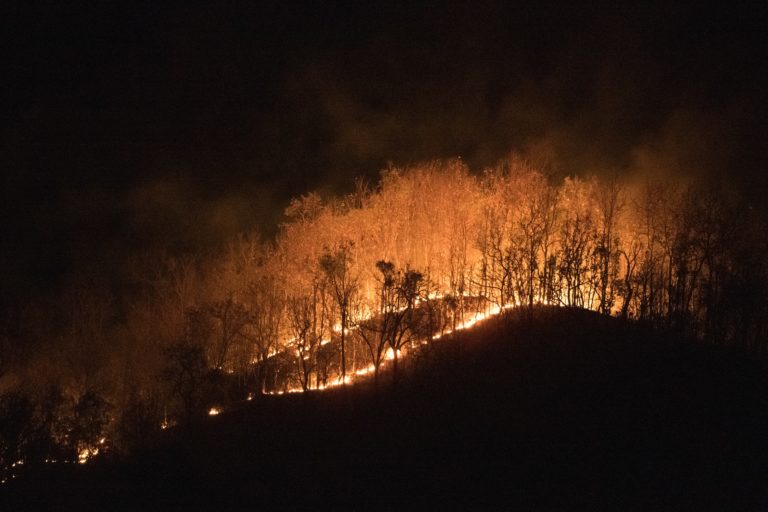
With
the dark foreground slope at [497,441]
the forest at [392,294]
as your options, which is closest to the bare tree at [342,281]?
the forest at [392,294]

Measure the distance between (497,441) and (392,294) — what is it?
1024 centimetres

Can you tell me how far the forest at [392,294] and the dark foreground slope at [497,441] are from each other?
2.96 m

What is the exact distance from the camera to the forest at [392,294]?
28.7 metres

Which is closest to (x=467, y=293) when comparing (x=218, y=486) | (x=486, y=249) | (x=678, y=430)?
(x=486, y=249)

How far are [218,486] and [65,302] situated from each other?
3239 cm

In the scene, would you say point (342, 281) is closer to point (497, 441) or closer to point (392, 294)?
point (392, 294)

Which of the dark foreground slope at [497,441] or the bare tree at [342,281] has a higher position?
the bare tree at [342,281]

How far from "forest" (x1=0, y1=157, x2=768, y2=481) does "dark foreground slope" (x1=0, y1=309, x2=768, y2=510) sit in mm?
2964

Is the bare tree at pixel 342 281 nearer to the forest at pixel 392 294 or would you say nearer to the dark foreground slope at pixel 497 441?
the forest at pixel 392 294

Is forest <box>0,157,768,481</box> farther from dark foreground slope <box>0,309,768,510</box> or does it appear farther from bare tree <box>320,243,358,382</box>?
dark foreground slope <box>0,309,768,510</box>

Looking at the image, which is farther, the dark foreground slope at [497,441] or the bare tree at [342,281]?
the bare tree at [342,281]

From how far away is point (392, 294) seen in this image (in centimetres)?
2838

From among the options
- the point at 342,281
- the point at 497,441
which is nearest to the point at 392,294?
the point at 342,281

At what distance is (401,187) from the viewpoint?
127 ft
